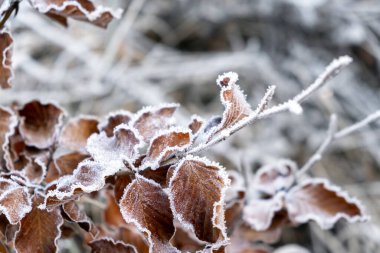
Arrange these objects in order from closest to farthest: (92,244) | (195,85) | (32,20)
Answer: (92,244), (32,20), (195,85)

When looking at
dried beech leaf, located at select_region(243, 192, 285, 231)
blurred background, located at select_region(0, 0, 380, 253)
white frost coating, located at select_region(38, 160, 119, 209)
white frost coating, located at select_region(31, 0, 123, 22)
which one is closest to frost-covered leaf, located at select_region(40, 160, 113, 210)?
white frost coating, located at select_region(38, 160, 119, 209)

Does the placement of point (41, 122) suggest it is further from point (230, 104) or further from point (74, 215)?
point (230, 104)

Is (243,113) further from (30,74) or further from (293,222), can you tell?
(30,74)

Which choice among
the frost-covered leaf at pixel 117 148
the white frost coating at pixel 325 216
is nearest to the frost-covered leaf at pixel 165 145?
the frost-covered leaf at pixel 117 148

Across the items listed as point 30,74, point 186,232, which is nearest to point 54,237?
point 186,232

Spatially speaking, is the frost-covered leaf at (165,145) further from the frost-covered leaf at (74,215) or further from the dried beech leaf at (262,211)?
the dried beech leaf at (262,211)

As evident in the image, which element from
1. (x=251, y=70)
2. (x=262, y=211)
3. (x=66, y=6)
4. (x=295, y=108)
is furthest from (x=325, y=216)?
(x=251, y=70)

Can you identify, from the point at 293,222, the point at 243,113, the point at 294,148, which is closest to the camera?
the point at 243,113
